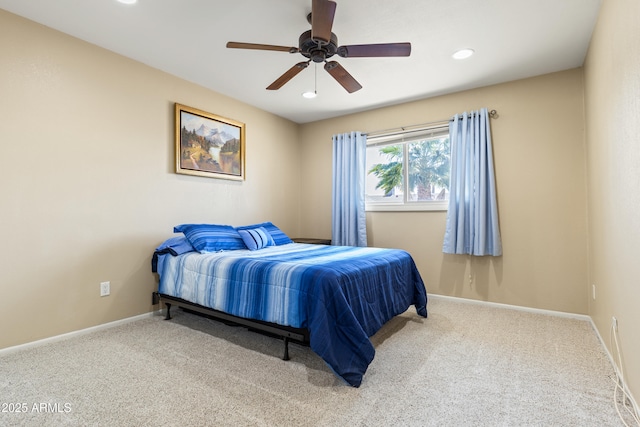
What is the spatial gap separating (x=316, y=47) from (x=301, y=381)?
2.27 meters

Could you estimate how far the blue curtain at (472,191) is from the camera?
349 cm

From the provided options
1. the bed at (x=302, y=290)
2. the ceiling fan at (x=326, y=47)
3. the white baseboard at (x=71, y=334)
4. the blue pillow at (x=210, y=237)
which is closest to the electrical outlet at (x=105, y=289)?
the white baseboard at (x=71, y=334)

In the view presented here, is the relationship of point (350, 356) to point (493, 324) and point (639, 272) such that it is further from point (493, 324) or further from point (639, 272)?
point (493, 324)

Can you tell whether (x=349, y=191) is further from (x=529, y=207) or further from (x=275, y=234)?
(x=529, y=207)

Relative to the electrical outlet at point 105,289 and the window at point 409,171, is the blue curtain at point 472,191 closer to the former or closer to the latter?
the window at point 409,171

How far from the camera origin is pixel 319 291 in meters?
1.99

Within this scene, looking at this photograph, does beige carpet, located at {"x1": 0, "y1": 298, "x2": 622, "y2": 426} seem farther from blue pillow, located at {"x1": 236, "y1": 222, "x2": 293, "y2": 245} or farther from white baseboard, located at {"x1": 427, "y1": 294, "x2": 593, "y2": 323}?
blue pillow, located at {"x1": 236, "y1": 222, "x2": 293, "y2": 245}

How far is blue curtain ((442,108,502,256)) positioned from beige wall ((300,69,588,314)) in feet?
0.43

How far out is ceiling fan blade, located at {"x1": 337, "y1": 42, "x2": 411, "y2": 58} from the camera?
2.17 meters

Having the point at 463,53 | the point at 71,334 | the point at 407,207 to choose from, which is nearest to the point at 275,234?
the point at 407,207

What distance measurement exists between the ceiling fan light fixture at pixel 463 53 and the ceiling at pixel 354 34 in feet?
0.15

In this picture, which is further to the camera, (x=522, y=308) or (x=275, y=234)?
(x=275, y=234)

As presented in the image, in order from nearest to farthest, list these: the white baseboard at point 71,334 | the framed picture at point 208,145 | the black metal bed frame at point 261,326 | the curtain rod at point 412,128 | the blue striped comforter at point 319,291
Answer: the blue striped comforter at point 319,291 → the black metal bed frame at point 261,326 → the white baseboard at point 71,334 → the framed picture at point 208,145 → the curtain rod at point 412,128

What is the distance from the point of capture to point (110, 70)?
2924 mm
